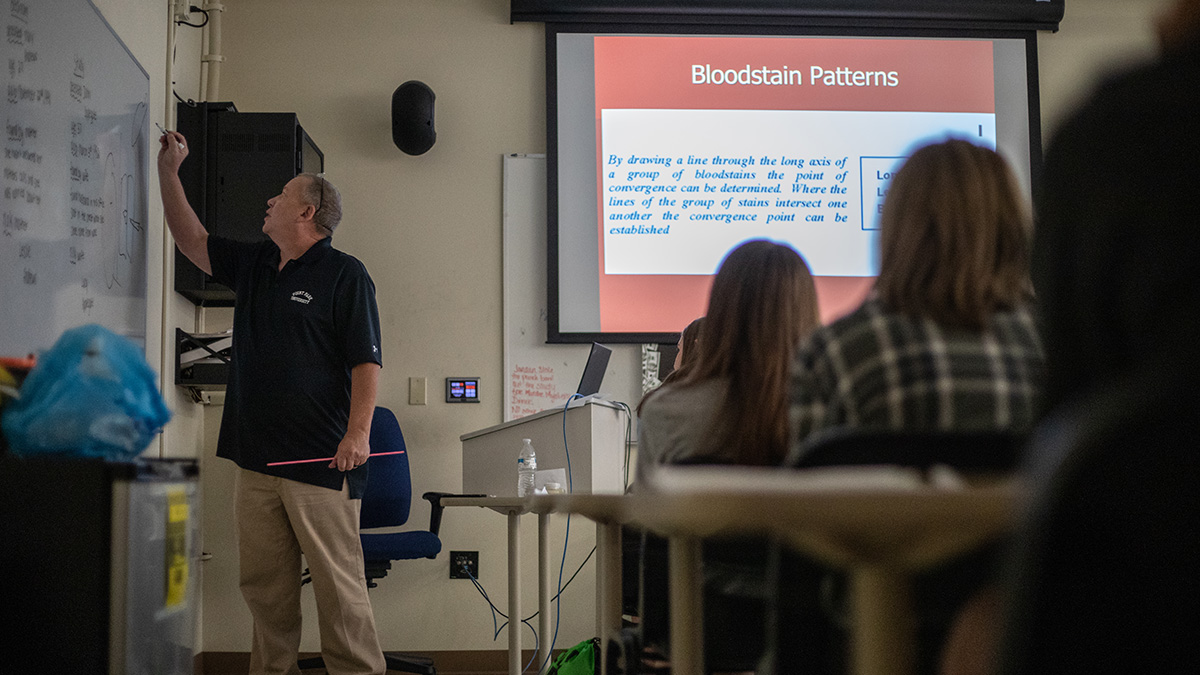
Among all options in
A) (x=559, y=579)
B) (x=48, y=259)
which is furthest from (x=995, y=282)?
(x=559, y=579)

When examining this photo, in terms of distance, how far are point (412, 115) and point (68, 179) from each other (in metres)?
1.81

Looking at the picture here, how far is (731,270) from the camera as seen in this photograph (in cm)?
184

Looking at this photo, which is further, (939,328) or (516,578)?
(516,578)

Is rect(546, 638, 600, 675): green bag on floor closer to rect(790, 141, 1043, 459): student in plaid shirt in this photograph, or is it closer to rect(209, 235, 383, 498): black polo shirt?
rect(209, 235, 383, 498): black polo shirt

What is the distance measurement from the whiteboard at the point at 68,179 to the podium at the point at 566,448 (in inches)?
47.3

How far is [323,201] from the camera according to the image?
3129mm

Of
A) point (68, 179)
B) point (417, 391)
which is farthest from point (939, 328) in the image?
point (417, 391)

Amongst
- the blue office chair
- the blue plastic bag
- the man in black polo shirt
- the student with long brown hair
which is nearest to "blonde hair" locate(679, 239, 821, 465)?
the student with long brown hair

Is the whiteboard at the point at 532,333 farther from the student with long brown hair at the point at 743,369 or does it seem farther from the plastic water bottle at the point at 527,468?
the student with long brown hair at the point at 743,369

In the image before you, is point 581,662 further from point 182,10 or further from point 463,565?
point 182,10

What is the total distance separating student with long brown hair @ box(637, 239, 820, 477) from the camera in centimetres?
175

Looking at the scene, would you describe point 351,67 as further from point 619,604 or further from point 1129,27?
point 1129,27

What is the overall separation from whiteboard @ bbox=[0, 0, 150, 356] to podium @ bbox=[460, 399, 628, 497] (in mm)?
1202

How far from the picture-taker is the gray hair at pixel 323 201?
3.11 meters
